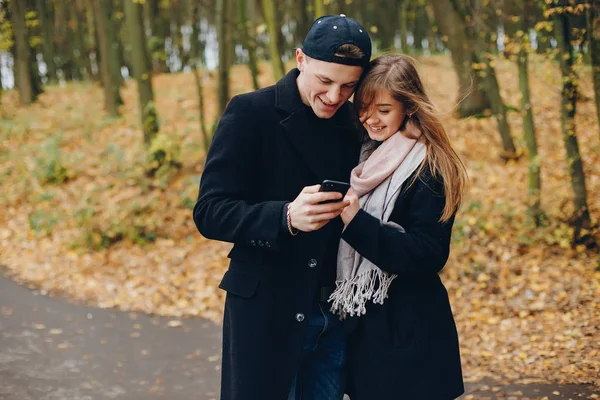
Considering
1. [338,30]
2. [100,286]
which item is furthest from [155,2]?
[338,30]

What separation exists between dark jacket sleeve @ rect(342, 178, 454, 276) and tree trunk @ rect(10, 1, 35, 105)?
19563 mm

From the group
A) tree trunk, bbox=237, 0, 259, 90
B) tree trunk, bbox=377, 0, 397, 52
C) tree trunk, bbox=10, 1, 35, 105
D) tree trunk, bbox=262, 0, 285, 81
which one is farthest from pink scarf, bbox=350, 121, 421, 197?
tree trunk, bbox=377, 0, 397, 52

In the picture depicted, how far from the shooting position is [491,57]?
9.27 metres

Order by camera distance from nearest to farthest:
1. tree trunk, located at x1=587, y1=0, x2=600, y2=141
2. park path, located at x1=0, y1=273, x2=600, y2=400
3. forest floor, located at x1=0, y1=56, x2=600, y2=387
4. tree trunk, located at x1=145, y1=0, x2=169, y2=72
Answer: park path, located at x1=0, y1=273, x2=600, y2=400 < forest floor, located at x1=0, y1=56, x2=600, y2=387 < tree trunk, located at x1=587, y1=0, x2=600, y2=141 < tree trunk, located at x1=145, y1=0, x2=169, y2=72

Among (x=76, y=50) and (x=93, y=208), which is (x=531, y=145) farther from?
(x=76, y=50)

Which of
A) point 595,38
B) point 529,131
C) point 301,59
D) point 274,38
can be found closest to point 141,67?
point 274,38

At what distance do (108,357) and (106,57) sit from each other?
11.9 meters

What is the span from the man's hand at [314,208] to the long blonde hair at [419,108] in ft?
1.35

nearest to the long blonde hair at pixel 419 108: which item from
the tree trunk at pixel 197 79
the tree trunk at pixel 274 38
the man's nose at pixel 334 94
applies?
the man's nose at pixel 334 94

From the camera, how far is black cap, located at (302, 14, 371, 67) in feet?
7.96

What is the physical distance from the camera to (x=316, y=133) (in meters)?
2.67

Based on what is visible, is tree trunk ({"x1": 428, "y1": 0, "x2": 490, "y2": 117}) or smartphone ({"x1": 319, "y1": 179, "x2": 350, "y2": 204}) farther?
tree trunk ({"x1": 428, "y1": 0, "x2": 490, "y2": 117})

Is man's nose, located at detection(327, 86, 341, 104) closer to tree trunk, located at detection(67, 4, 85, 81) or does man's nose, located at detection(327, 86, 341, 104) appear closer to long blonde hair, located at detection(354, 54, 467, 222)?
long blonde hair, located at detection(354, 54, 467, 222)

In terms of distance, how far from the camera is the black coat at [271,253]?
2551 millimetres
